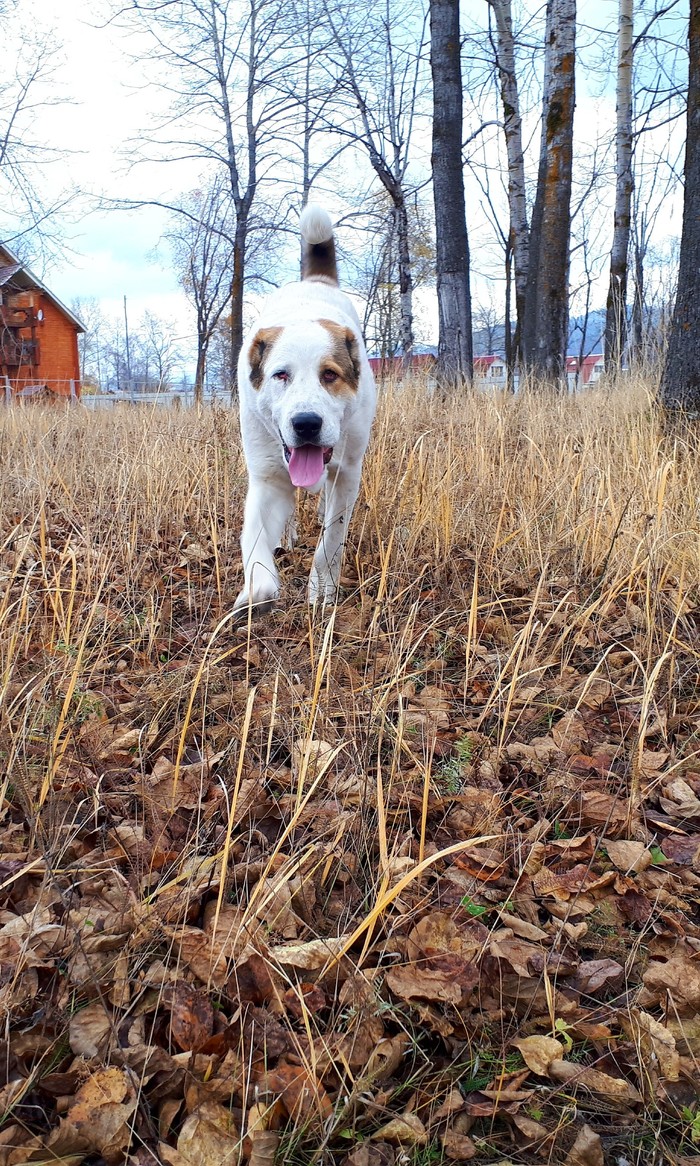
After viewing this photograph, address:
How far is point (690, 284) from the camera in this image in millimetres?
4445

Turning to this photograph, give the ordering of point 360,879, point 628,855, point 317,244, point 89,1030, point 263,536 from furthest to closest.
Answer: point 317,244 < point 263,536 < point 628,855 < point 360,879 < point 89,1030

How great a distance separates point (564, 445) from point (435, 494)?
1034 mm

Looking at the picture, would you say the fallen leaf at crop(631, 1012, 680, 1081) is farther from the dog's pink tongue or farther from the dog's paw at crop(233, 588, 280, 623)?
the dog's pink tongue

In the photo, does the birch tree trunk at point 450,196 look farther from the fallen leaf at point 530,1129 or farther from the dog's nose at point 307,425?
the fallen leaf at point 530,1129

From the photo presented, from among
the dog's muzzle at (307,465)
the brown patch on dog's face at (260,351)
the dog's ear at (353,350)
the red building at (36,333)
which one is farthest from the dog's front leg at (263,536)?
the red building at (36,333)

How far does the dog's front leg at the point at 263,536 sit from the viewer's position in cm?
296

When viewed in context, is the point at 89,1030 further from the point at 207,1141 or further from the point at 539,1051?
the point at 539,1051

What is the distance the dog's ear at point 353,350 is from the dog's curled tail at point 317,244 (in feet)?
4.81

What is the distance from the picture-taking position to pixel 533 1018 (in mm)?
1438

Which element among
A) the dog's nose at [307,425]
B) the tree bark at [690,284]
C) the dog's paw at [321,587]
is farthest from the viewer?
the tree bark at [690,284]

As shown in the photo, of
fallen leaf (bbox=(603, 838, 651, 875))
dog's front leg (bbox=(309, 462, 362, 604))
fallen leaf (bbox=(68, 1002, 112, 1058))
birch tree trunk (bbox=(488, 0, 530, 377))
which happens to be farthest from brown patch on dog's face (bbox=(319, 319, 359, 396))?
birch tree trunk (bbox=(488, 0, 530, 377))

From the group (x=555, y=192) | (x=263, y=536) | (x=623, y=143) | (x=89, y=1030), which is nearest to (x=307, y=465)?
(x=263, y=536)

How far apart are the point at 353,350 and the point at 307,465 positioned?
651 mm

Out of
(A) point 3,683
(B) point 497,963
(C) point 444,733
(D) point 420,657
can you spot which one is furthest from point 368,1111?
(D) point 420,657
